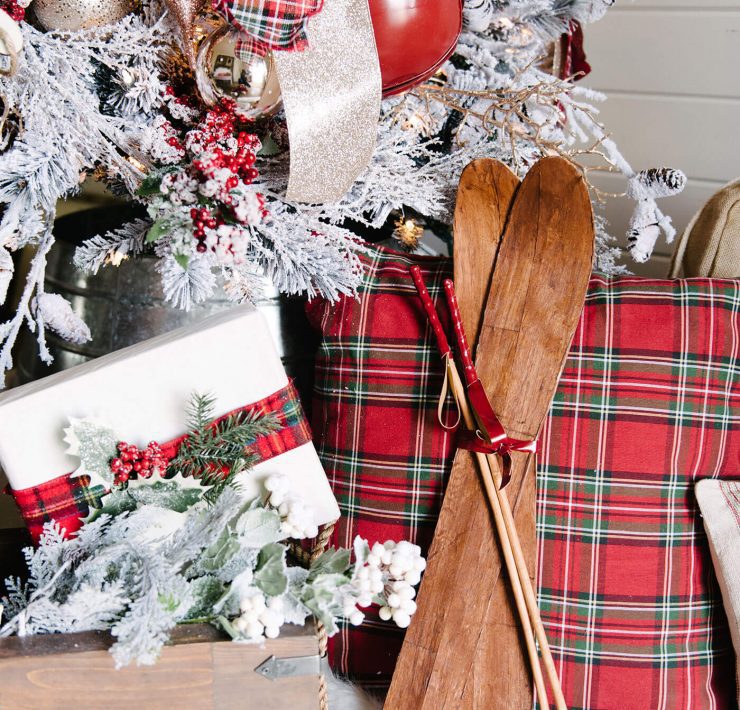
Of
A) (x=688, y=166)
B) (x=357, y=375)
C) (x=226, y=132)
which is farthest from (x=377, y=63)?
(x=688, y=166)

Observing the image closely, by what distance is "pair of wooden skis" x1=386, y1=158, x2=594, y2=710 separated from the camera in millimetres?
793

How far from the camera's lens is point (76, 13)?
0.75 meters

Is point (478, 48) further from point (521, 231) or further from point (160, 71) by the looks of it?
point (160, 71)

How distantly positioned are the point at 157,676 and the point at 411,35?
65 cm

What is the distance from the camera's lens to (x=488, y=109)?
947mm

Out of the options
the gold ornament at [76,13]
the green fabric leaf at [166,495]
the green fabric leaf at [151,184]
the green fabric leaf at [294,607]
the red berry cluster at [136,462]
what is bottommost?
the green fabric leaf at [294,607]

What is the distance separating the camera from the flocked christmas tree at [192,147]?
0.71m

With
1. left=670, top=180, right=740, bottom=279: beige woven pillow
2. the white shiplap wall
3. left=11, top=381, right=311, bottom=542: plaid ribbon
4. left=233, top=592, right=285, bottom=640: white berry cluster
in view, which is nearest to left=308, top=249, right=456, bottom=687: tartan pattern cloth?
left=11, top=381, right=311, bottom=542: plaid ribbon

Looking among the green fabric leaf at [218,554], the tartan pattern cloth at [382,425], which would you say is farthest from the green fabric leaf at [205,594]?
the tartan pattern cloth at [382,425]

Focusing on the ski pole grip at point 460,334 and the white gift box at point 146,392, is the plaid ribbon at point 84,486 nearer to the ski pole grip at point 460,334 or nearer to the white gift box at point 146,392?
the white gift box at point 146,392

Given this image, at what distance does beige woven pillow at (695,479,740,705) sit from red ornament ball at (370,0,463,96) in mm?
535

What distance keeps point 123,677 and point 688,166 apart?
3.93 ft

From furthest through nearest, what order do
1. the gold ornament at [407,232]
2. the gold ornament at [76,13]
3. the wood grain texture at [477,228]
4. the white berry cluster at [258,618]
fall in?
1. the gold ornament at [407,232]
2. the wood grain texture at [477,228]
3. the gold ornament at [76,13]
4. the white berry cluster at [258,618]

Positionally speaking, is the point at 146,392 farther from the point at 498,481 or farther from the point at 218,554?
the point at 498,481
